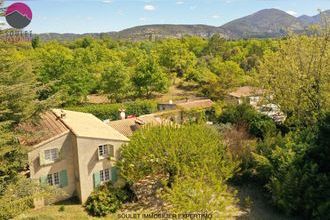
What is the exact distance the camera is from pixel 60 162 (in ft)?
76.9

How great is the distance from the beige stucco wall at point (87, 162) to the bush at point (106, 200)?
Answer: 597mm

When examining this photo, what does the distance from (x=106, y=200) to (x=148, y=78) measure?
3484cm

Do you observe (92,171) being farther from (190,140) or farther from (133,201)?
(190,140)

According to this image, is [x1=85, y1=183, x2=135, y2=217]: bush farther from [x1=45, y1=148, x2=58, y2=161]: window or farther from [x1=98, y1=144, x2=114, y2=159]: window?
[x1=45, y1=148, x2=58, y2=161]: window

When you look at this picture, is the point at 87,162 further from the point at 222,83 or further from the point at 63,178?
the point at 222,83

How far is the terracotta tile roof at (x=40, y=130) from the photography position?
2194 cm

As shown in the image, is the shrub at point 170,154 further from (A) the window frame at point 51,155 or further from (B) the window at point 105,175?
(A) the window frame at point 51,155

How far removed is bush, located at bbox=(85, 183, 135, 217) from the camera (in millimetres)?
22453

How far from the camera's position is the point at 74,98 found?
1882 inches

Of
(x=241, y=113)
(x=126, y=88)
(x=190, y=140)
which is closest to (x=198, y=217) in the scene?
(x=190, y=140)

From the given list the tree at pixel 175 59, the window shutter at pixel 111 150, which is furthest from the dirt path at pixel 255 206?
the tree at pixel 175 59

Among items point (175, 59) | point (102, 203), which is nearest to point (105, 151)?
point (102, 203)

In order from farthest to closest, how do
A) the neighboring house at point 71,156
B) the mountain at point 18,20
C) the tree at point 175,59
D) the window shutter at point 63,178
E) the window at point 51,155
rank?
1. the tree at point 175,59
2. the window shutter at point 63,178
3. the window at point 51,155
4. the neighboring house at point 71,156
5. the mountain at point 18,20

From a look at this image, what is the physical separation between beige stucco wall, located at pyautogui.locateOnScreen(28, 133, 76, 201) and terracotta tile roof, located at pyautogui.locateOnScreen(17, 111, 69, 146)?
0.48 metres
